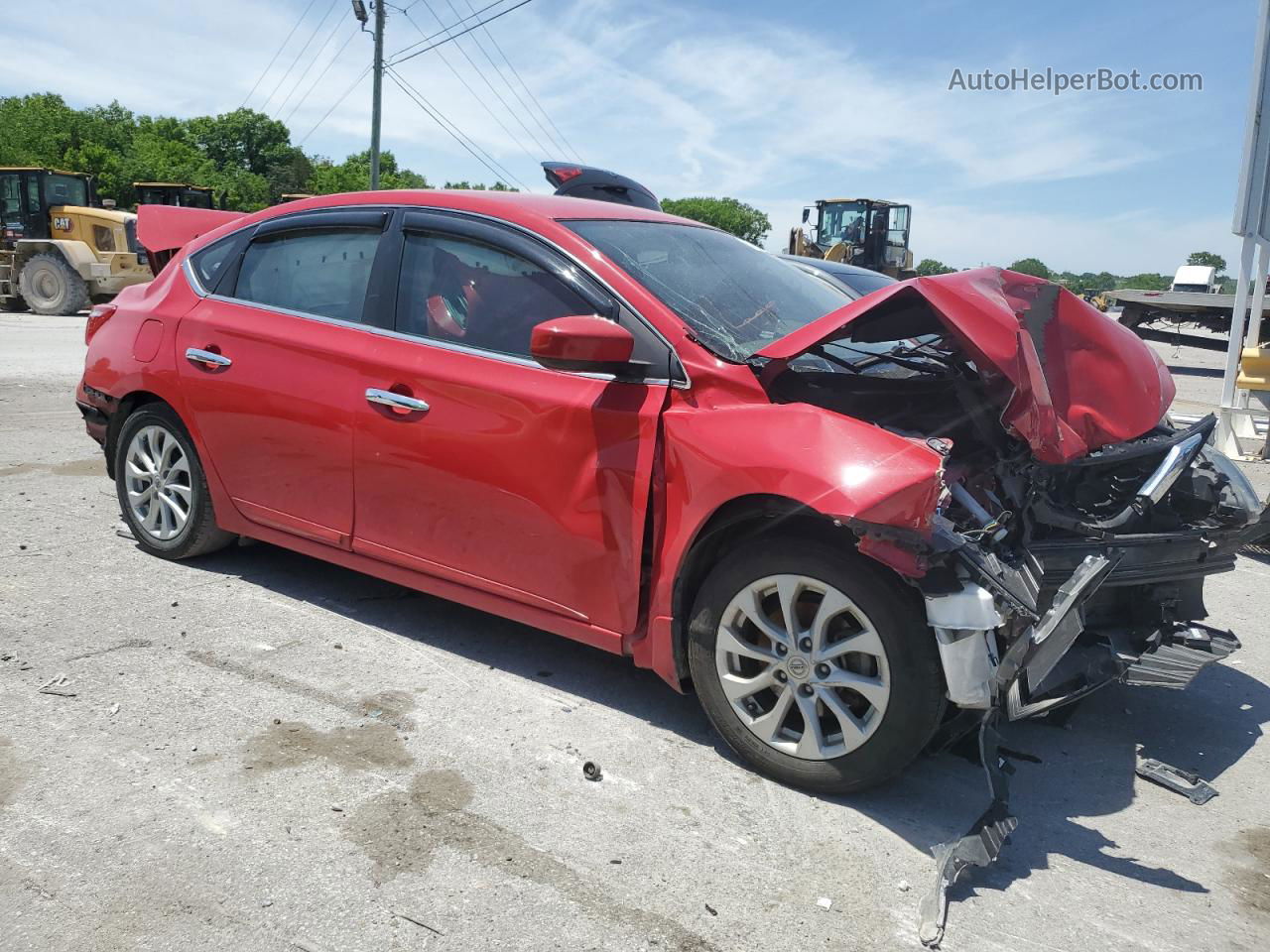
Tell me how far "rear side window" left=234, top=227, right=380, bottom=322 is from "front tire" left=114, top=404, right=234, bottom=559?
755 millimetres

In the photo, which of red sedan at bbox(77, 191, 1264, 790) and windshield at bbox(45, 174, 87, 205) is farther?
windshield at bbox(45, 174, 87, 205)

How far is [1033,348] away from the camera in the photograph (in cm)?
Result: 304

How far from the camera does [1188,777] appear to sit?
3.26 metres

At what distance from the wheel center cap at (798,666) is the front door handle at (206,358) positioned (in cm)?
272

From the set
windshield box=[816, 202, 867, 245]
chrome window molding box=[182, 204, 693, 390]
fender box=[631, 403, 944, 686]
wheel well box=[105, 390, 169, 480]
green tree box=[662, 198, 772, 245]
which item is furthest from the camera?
green tree box=[662, 198, 772, 245]

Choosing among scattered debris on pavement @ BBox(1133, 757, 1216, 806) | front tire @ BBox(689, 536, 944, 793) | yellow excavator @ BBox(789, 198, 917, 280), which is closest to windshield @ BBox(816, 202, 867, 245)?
yellow excavator @ BBox(789, 198, 917, 280)

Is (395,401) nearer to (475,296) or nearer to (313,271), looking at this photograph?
(475,296)

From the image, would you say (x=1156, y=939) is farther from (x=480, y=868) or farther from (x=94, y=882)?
(x=94, y=882)

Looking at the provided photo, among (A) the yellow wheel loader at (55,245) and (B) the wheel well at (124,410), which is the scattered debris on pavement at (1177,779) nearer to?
(B) the wheel well at (124,410)

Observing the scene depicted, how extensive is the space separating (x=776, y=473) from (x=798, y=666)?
58cm

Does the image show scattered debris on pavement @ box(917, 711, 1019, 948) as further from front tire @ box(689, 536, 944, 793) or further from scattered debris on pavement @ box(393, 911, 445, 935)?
scattered debris on pavement @ box(393, 911, 445, 935)

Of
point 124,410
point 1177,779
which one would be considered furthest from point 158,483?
point 1177,779

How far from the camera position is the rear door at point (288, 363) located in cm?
396

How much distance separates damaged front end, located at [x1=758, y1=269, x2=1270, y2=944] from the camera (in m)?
2.72
